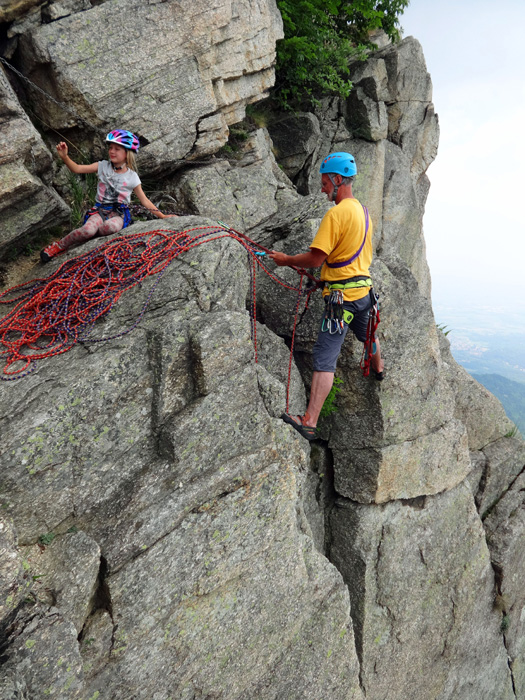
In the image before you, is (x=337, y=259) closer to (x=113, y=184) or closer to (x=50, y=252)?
(x=113, y=184)

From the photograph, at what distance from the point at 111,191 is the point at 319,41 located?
31.0ft

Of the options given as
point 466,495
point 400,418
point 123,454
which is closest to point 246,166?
point 400,418

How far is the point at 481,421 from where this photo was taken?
13.6m

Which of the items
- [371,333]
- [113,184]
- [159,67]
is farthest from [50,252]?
[371,333]

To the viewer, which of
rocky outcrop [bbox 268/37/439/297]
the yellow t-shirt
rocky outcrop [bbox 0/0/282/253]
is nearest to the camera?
the yellow t-shirt

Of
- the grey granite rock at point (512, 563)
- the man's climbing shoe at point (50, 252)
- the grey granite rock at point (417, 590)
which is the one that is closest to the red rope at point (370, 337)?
the grey granite rock at point (417, 590)

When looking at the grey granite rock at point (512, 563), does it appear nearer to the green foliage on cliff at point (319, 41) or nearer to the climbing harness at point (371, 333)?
the climbing harness at point (371, 333)

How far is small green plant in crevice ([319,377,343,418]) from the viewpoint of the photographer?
8.84m

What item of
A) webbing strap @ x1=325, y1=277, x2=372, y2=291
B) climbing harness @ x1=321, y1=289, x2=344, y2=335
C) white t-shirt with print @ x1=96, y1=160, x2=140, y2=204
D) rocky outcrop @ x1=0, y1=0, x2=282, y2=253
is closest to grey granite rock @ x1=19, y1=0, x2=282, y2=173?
rocky outcrop @ x1=0, y1=0, x2=282, y2=253

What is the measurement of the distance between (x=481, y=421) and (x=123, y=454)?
1179cm

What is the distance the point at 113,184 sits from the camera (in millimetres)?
8234

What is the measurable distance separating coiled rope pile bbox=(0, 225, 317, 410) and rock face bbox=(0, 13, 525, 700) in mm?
184

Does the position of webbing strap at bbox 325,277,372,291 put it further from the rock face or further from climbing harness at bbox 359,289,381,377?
the rock face

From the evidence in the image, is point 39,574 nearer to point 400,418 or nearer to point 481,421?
point 400,418
